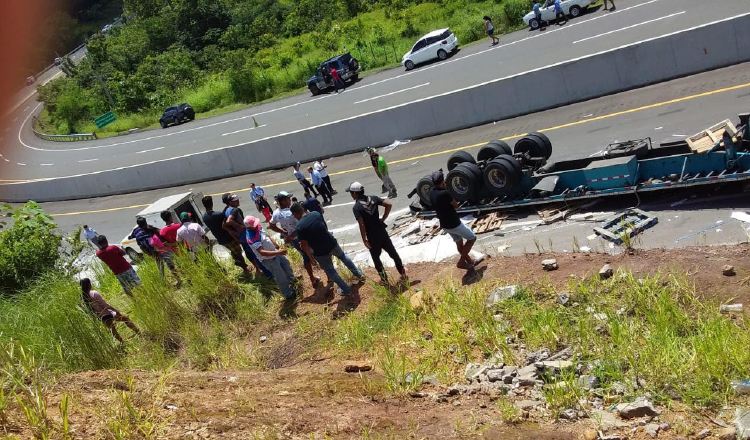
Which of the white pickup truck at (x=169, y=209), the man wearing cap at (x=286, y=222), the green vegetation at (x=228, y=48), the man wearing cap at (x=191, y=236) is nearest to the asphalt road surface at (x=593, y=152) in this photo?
the man wearing cap at (x=286, y=222)

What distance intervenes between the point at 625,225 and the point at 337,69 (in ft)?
86.5

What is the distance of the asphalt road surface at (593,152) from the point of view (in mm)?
10180

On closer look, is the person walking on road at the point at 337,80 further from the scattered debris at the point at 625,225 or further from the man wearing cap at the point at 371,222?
the man wearing cap at the point at 371,222

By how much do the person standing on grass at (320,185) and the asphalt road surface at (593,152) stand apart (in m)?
0.36

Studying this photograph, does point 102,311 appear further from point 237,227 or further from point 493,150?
point 493,150

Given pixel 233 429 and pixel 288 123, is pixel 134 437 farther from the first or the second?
pixel 288 123

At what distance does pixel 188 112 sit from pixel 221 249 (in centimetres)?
3052

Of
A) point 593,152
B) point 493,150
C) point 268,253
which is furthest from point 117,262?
point 593,152

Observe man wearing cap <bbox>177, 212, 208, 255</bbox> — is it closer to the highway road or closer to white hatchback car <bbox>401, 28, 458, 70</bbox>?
the highway road

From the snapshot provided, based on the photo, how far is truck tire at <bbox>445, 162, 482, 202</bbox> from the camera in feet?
41.5

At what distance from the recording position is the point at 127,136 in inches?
1809

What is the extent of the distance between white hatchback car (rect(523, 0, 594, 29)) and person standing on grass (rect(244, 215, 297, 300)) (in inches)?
945

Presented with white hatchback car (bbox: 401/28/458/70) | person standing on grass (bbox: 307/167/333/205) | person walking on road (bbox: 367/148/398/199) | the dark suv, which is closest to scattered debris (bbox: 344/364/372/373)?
person walking on road (bbox: 367/148/398/199)

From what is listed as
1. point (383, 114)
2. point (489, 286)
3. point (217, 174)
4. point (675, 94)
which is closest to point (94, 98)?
point (217, 174)
